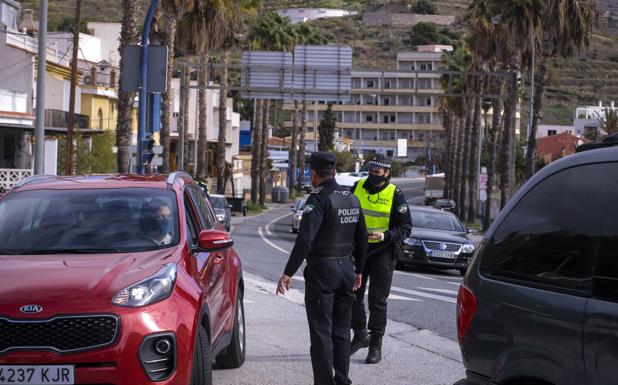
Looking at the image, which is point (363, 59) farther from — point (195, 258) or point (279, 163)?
point (195, 258)

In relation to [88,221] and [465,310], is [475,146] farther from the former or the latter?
[465,310]

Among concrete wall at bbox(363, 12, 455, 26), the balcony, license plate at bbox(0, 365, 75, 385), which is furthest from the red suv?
concrete wall at bbox(363, 12, 455, 26)

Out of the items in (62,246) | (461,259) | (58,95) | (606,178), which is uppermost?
(58,95)

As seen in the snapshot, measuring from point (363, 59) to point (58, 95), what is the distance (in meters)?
120

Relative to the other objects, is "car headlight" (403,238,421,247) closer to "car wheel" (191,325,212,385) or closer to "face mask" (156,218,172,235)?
"face mask" (156,218,172,235)

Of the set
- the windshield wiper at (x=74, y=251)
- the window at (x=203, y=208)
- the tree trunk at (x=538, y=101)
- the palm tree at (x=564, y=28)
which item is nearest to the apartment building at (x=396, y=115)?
the tree trunk at (x=538, y=101)

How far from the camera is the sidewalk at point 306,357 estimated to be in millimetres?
8914

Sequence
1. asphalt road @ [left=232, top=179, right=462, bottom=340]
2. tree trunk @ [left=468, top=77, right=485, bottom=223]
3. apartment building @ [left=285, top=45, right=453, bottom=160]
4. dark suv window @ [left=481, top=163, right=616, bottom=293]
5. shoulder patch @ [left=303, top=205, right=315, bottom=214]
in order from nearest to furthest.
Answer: dark suv window @ [left=481, top=163, right=616, bottom=293] < shoulder patch @ [left=303, top=205, right=315, bottom=214] < asphalt road @ [left=232, top=179, right=462, bottom=340] < tree trunk @ [left=468, top=77, right=485, bottom=223] < apartment building @ [left=285, top=45, right=453, bottom=160]

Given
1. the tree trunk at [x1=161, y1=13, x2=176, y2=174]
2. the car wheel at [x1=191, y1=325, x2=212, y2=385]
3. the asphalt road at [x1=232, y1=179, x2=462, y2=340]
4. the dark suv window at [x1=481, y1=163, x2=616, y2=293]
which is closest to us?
the dark suv window at [x1=481, y1=163, x2=616, y2=293]

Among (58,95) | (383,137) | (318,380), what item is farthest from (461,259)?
(383,137)

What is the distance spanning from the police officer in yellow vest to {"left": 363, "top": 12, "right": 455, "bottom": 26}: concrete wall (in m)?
187

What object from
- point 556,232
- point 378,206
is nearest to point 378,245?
point 378,206

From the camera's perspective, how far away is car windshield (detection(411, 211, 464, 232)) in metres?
23.4

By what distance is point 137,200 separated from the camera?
779 centimetres
